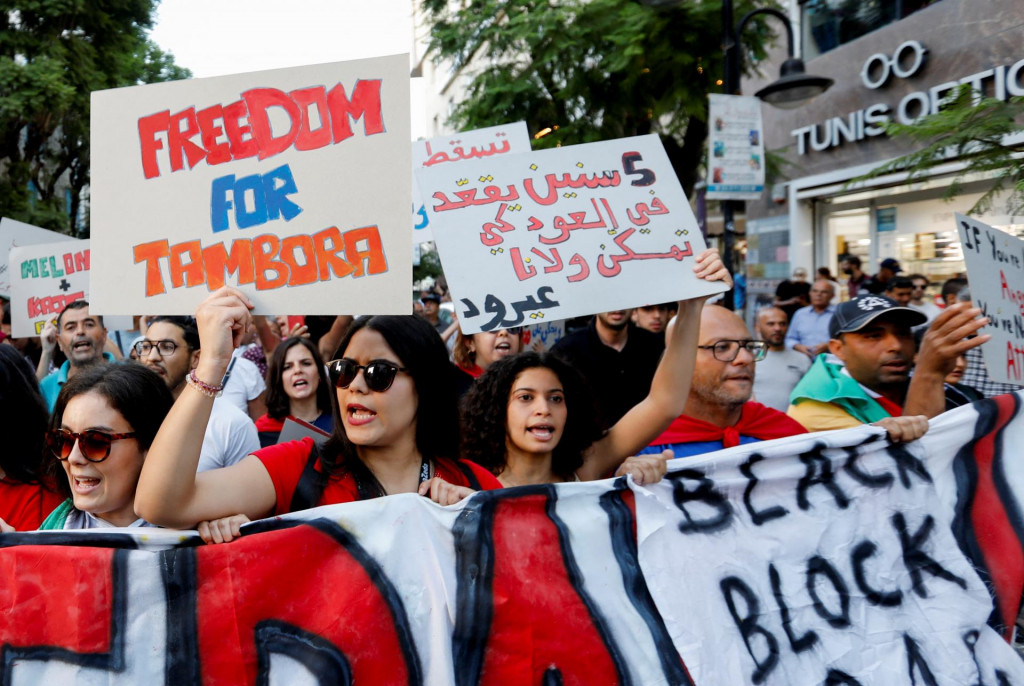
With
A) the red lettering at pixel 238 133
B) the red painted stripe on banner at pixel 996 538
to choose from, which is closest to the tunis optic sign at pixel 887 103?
the red painted stripe on banner at pixel 996 538

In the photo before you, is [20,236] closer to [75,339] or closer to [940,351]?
[75,339]

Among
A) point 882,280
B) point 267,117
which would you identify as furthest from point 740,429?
point 882,280

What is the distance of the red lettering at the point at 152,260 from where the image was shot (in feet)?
7.09

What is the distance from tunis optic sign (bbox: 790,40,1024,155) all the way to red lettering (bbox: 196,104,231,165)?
904 cm

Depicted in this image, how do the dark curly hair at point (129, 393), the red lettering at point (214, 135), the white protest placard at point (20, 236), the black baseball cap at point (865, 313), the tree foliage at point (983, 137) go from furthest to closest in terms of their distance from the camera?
the white protest placard at point (20, 236), the tree foliage at point (983, 137), the black baseball cap at point (865, 313), the red lettering at point (214, 135), the dark curly hair at point (129, 393)

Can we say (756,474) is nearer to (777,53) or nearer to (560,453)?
(560,453)

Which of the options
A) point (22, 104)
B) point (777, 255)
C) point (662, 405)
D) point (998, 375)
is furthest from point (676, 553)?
point (22, 104)

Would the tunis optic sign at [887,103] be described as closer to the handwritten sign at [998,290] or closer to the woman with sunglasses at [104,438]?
the handwritten sign at [998,290]

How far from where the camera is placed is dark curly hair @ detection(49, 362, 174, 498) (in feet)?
7.00

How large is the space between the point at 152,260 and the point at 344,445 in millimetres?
672

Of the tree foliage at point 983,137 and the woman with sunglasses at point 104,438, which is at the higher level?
the tree foliage at point 983,137

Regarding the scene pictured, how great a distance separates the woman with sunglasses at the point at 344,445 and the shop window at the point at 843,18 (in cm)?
1055

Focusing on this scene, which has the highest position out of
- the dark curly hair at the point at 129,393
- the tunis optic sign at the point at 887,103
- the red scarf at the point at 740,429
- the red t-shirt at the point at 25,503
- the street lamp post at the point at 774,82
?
the tunis optic sign at the point at 887,103

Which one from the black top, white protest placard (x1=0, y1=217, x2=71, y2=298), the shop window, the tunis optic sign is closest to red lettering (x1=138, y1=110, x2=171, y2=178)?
the black top
